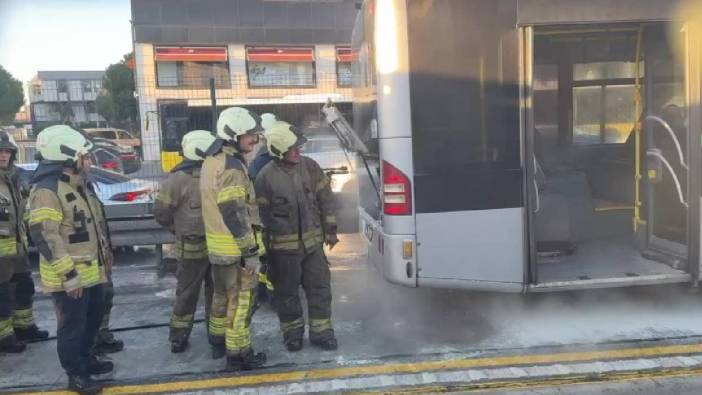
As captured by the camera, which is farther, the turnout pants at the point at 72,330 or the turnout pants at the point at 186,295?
the turnout pants at the point at 186,295

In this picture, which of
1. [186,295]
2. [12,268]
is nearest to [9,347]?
[12,268]

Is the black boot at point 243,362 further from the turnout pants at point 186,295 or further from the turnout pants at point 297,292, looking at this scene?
the turnout pants at point 186,295

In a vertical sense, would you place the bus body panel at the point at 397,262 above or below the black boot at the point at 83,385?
above

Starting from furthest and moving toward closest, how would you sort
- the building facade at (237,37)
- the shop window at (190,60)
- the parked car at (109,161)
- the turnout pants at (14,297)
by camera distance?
the shop window at (190,60) → the building facade at (237,37) → the parked car at (109,161) → the turnout pants at (14,297)

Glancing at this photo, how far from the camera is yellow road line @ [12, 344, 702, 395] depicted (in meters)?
4.23

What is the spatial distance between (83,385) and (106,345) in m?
0.84

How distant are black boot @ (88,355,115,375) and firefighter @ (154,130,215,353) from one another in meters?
0.48

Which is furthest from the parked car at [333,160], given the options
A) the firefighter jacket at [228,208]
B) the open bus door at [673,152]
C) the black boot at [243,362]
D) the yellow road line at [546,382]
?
the yellow road line at [546,382]

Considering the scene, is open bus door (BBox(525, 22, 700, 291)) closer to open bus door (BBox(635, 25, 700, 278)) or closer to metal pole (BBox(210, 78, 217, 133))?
open bus door (BBox(635, 25, 700, 278))

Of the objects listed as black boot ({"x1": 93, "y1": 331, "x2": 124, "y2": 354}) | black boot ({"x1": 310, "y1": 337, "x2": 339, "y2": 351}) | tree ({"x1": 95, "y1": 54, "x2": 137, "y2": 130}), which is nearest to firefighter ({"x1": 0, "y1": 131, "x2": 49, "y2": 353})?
black boot ({"x1": 93, "y1": 331, "x2": 124, "y2": 354})

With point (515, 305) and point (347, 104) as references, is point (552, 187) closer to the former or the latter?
point (515, 305)

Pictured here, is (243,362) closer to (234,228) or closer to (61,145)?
(234,228)

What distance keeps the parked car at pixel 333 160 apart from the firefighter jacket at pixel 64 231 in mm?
5967

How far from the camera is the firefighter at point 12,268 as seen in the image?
4902mm
